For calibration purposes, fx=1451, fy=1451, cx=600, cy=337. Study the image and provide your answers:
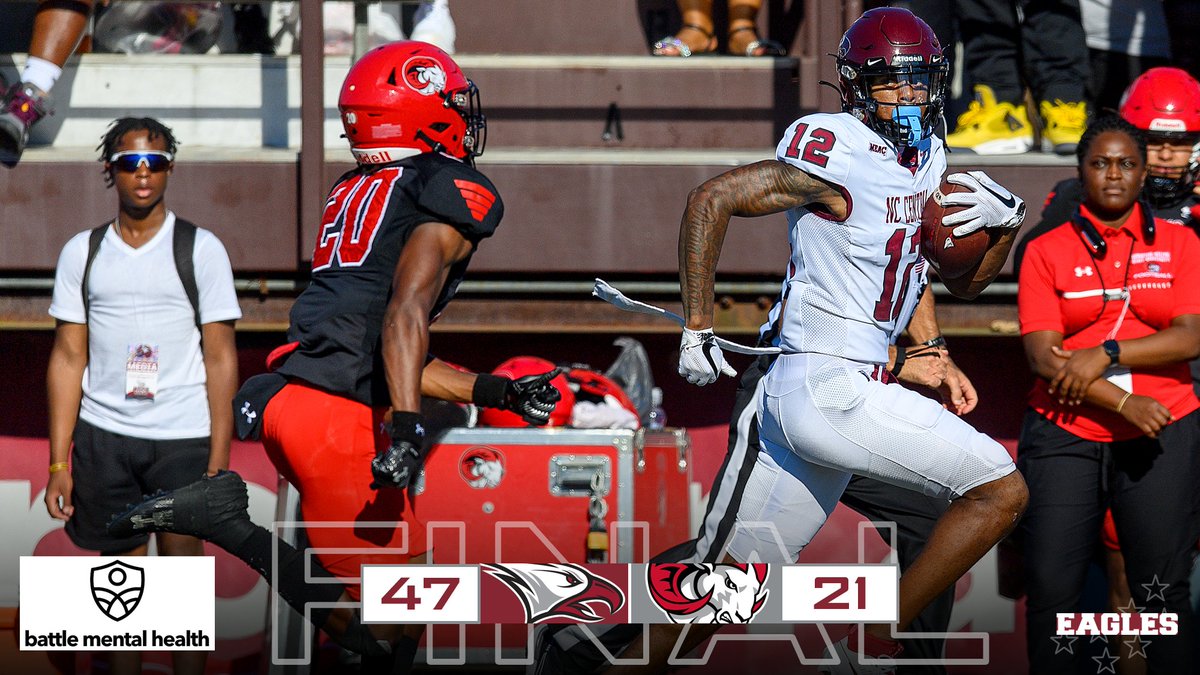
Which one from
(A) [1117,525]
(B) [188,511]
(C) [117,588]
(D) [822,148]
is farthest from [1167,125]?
(C) [117,588]

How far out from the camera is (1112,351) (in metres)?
4.94

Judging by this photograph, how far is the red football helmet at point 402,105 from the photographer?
4391 millimetres

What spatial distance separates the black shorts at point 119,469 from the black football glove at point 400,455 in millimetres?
1355

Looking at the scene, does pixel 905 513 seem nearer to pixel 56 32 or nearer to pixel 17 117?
pixel 17 117

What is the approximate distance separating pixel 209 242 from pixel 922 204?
8.41ft

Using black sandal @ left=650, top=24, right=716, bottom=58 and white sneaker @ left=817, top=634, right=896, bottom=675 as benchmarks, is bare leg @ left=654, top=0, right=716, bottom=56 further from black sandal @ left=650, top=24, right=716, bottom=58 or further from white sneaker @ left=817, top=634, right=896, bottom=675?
white sneaker @ left=817, top=634, right=896, bottom=675

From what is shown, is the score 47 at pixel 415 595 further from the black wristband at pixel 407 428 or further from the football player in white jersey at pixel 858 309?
the football player in white jersey at pixel 858 309

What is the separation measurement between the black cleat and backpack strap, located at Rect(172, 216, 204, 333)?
1042mm

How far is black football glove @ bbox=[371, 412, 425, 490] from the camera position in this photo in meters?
3.88

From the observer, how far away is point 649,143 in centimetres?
650

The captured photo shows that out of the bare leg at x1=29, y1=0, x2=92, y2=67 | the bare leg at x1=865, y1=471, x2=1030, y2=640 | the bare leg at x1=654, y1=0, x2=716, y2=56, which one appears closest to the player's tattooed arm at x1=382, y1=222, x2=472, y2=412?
the bare leg at x1=865, y1=471, x2=1030, y2=640

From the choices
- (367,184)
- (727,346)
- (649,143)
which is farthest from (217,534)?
(649,143)

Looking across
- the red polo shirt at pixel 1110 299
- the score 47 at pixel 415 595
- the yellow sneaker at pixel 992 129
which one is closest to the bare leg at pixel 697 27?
the yellow sneaker at pixel 992 129

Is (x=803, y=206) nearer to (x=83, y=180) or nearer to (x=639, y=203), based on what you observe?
(x=639, y=203)
